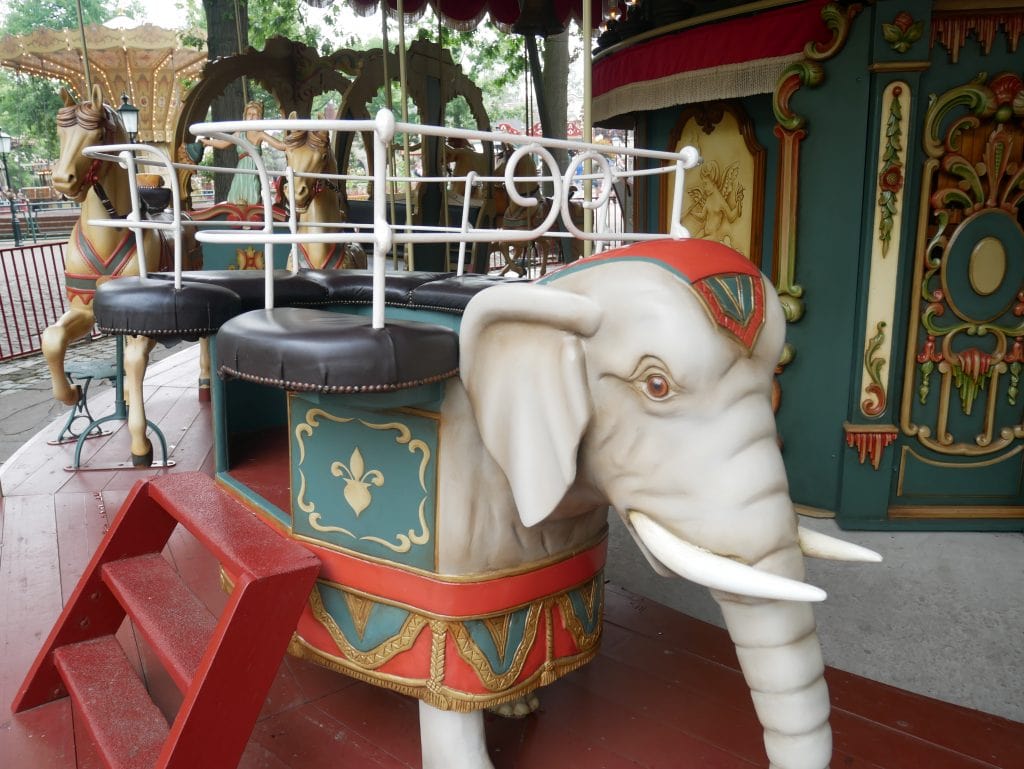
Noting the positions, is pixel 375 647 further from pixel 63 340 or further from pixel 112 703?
pixel 63 340

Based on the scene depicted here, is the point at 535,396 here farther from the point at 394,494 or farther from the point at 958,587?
the point at 958,587

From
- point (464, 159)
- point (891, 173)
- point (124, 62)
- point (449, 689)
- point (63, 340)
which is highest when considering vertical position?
point (124, 62)

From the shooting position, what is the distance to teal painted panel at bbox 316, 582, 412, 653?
1.73m

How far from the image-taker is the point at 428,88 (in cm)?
804

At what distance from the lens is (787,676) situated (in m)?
1.32

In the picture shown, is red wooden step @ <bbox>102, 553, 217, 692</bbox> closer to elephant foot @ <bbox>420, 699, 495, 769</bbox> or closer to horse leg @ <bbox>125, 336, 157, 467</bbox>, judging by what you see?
elephant foot @ <bbox>420, 699, 495, 769</bbox>

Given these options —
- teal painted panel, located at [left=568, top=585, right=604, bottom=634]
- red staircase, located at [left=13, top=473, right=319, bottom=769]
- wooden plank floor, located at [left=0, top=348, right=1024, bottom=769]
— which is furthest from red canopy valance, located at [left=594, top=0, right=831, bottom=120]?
red staircase, located at [left=13, top=473, right=319, bottom=769]

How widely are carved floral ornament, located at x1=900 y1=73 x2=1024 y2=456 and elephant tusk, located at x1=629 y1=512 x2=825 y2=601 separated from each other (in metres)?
2.96

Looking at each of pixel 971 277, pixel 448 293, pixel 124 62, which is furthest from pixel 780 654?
pixel 124 62

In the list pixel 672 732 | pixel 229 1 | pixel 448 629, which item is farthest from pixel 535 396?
pixel 229 1

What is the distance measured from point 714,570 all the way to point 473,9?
18.5 feet

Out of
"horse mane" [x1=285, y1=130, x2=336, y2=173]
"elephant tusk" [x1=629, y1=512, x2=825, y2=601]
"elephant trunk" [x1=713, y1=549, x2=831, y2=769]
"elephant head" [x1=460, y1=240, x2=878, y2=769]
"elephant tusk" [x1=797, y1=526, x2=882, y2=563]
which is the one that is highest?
"horse mane" [x1=285, y1=130, x2=336, y2=173]

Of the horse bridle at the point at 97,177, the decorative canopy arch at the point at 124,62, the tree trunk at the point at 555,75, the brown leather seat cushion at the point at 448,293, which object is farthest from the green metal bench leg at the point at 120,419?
the decorative canopy arch at the point at 124,62

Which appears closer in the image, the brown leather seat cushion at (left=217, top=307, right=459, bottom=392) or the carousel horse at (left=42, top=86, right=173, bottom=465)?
the brown leather seat cushion at (left=217, top=307, right=459, bottom=392)
